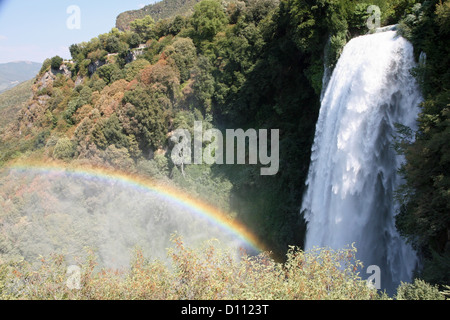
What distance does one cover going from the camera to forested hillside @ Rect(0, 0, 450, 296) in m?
10.8

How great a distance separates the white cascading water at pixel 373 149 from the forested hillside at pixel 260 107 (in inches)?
32.7

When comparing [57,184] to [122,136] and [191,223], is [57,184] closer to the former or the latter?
[122,136]

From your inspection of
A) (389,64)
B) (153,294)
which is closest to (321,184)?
(389,64)

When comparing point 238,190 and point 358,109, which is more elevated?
point 358,109

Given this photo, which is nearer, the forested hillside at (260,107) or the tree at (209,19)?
the forested hillside at (260,107)

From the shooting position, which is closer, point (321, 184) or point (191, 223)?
point (321, 184)

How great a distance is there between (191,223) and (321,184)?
11.7m

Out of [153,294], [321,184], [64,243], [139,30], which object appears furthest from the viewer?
[139,30]

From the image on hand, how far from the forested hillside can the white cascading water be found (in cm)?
83

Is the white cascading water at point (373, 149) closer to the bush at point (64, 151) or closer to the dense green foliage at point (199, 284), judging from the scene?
the dense green foliage at point (199, 284)

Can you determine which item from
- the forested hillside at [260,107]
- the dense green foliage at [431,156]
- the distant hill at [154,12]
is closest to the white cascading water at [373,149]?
the dense green foliage at [431,156]

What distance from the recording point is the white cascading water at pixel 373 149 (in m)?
12.9

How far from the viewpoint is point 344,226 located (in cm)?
1480

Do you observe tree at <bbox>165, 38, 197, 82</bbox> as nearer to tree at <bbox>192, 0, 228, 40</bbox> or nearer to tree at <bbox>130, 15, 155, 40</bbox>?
tree at <bbox>192, 0, 228, 40</bbox>
